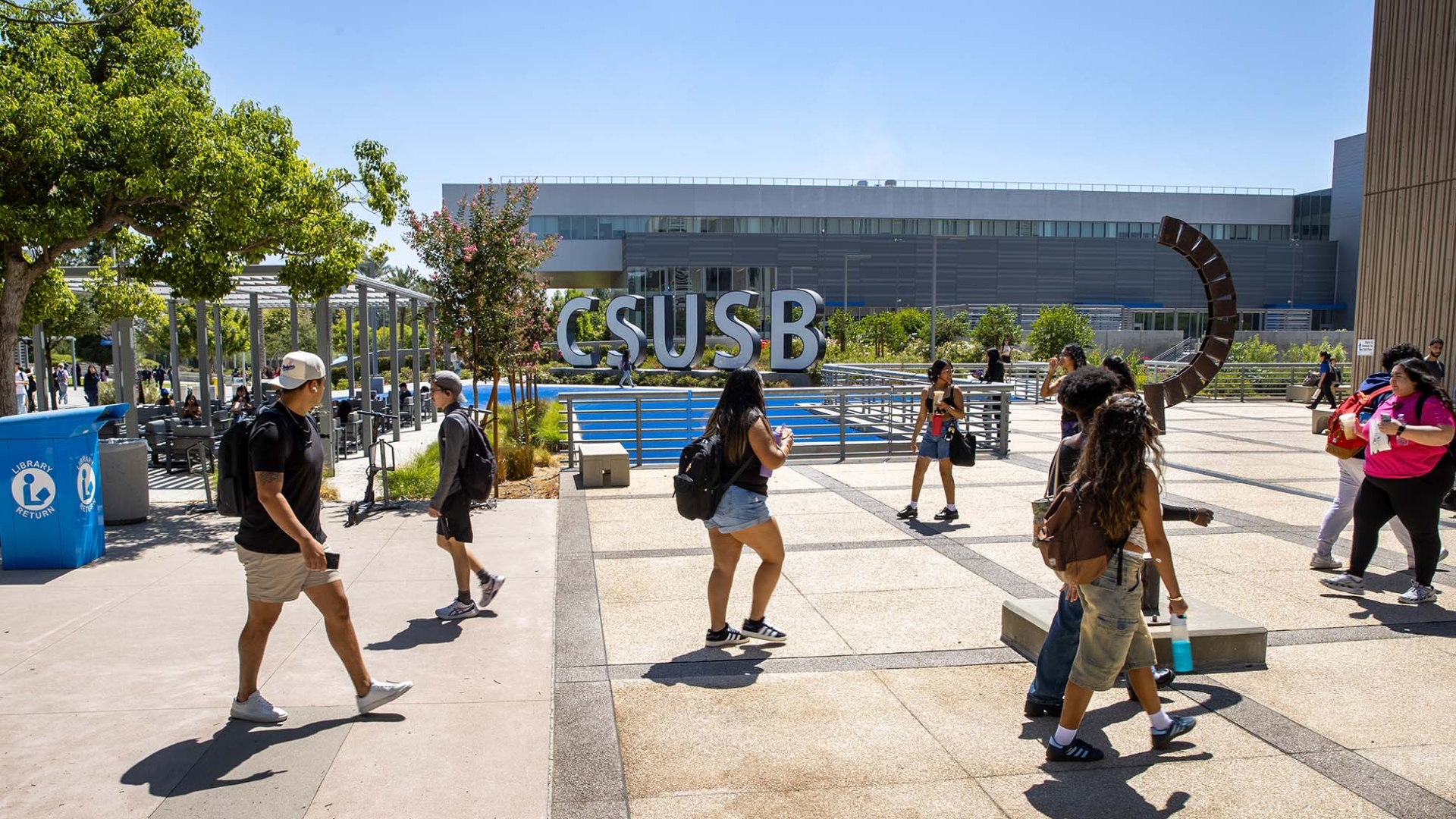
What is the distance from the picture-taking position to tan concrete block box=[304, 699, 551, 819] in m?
3.80

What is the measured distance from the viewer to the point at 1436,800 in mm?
3820

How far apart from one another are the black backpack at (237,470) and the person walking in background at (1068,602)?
3.75m

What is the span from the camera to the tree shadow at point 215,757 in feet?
13.0

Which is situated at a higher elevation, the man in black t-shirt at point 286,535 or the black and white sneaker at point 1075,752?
the man in black t-shirt at point 286,535

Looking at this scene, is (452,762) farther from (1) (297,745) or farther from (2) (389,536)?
(2) (389,536)

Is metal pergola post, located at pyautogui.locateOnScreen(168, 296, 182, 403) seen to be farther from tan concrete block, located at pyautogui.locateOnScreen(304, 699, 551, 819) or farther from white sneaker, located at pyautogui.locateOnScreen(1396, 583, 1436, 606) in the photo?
white sneaker, located at pyautogui.locateOnScreen(1396, 583, 1436, 606)

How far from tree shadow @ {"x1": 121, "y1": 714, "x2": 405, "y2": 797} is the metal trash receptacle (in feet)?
19.6

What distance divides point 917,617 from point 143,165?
26.7ft

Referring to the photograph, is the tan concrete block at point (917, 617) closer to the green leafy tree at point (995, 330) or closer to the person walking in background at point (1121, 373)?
the person walking in background at point (1121, 373)

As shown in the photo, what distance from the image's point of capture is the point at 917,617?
6.39 m

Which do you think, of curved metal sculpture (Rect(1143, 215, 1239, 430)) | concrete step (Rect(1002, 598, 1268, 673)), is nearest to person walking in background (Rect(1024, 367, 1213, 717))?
concrete step (Rect(1002, 598, 1268, 673))

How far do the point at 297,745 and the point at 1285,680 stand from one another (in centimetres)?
501

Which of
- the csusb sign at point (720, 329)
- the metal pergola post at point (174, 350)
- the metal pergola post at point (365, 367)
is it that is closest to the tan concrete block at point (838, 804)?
the metal pergola post at point (365, 367)

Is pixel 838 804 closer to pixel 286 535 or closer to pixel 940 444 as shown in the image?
pixel 286 535
